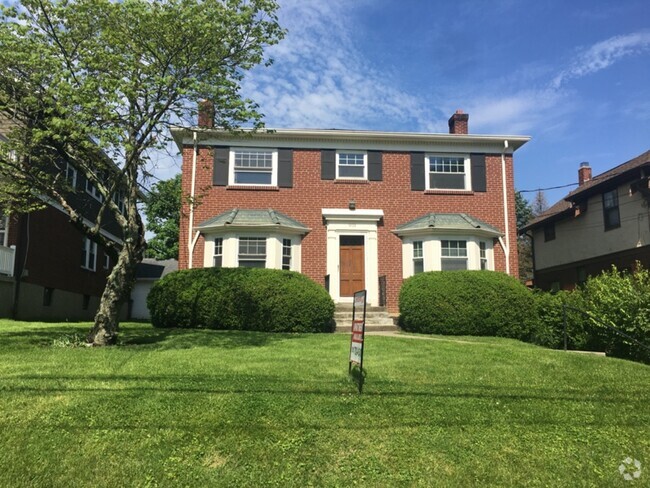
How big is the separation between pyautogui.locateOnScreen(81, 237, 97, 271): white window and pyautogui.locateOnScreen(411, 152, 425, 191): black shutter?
546 inches

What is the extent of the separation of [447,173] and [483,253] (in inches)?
119

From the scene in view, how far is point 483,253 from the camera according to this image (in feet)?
56.7

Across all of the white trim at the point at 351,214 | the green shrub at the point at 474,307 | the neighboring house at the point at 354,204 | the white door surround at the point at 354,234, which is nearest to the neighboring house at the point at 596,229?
the neighboring house at the point at 354,204

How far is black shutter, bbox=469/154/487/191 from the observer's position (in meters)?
18.1

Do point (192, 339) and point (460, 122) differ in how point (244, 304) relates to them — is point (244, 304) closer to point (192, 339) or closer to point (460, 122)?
point (192, 339)

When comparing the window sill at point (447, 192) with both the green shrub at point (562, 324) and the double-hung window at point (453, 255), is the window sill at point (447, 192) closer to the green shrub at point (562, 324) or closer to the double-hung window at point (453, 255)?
the double-hung window at point (453, 255)

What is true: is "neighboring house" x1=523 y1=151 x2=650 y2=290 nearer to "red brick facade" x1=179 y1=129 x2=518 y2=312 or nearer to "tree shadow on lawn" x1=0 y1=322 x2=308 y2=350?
"red brick facade" x1=179 y1=129 x2=518 y2=312

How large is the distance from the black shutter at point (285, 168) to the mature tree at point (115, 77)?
22.9 feet

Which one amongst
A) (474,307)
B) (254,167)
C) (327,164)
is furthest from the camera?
(327,164)

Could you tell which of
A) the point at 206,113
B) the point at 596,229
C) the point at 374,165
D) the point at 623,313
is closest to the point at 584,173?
the point at 596,229

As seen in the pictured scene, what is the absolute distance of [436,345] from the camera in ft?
35.0

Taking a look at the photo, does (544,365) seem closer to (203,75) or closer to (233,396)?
(233,396)

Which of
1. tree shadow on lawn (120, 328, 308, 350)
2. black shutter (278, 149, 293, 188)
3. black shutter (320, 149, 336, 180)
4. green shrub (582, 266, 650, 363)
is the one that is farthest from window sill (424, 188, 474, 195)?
tree shadow on lawn (120, 328, 308, 350)

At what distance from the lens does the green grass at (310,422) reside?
4.77 m
